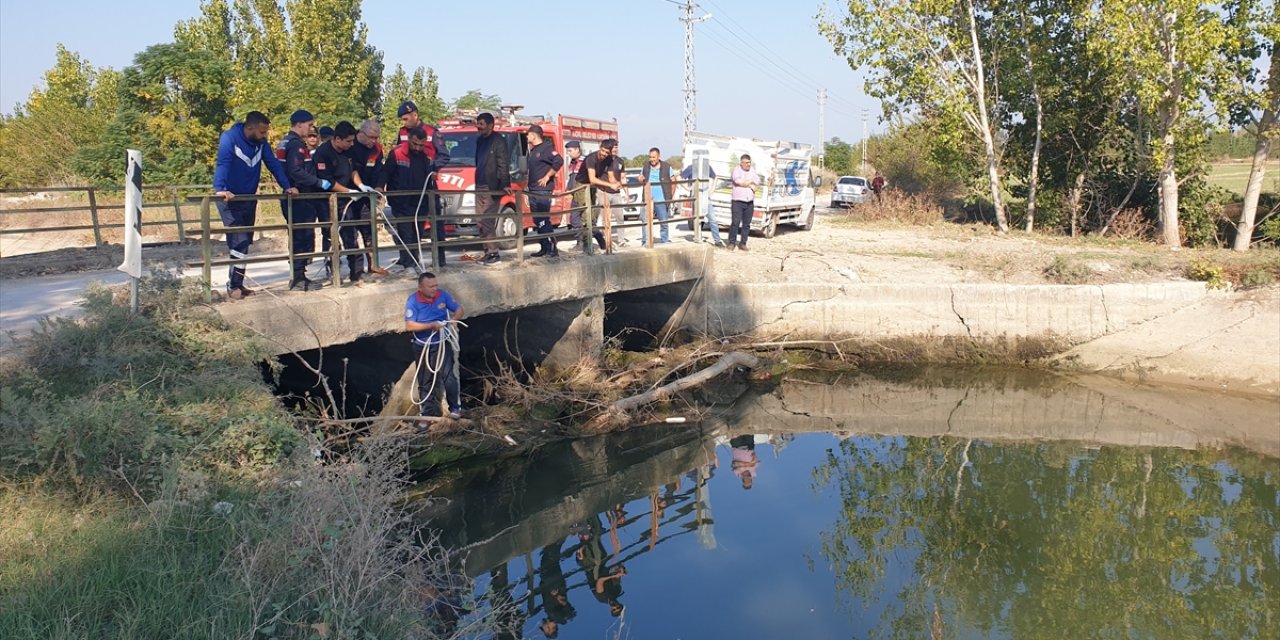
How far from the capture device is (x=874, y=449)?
436 inches

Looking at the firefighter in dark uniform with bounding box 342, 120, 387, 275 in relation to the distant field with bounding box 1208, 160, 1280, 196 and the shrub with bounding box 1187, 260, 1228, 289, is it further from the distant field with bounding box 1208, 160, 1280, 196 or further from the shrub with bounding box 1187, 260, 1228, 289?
the distant field with bounding box 1208, 160, 1280, 196

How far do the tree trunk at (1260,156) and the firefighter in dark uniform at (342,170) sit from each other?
15358 mm

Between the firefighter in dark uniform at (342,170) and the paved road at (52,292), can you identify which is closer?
the paved road at (52,292)

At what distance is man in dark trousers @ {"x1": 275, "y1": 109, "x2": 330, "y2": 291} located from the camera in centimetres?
835

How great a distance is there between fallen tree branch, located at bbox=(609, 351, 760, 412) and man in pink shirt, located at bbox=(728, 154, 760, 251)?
11.8ft

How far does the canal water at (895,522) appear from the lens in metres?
7.06

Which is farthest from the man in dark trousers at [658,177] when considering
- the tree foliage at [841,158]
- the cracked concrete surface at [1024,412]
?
the tree foliage at [841,158]

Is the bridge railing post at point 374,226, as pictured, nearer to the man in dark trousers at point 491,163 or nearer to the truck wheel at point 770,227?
the man in dark trousers at point 491,163

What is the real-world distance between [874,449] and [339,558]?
757 centimetres

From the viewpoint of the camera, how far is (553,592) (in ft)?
24.4

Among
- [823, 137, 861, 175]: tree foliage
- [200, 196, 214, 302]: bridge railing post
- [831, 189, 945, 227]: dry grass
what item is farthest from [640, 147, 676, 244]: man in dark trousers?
[823, 137, 861, 175]: tree foliage

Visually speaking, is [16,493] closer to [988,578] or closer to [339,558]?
[339,558]

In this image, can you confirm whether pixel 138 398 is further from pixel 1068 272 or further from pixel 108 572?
pixel 1068 272

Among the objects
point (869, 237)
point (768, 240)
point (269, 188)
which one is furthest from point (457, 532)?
point (269, 188)
